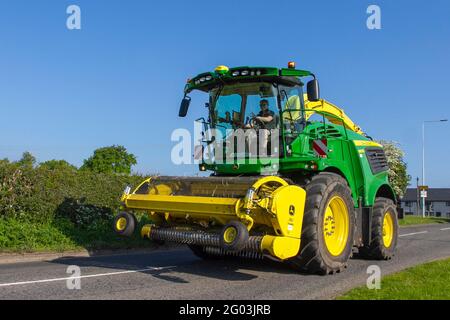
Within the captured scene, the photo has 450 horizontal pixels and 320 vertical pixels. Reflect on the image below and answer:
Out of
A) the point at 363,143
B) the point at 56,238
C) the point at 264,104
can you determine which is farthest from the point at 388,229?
the point at 56,238

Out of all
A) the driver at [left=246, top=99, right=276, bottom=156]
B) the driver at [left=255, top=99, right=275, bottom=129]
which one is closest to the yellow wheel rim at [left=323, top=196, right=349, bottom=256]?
the driver at [left=246, top=99, right=276, bottom=156]

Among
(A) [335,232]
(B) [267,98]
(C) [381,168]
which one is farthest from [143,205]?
(C) [381,168]

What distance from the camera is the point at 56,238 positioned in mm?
12188

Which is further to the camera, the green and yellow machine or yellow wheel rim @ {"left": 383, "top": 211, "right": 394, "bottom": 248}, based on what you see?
yellow wheel rim @ {"left": 383, "top": 211, "right": 394, "bottom": 248}

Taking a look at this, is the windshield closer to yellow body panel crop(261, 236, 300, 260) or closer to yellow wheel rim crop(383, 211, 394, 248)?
yellow body panel crop(261, 236, 300, 260)

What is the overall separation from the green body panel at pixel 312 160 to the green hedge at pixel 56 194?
5.66 m

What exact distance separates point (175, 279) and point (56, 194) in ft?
21.9

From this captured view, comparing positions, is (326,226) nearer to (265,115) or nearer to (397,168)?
(265,115)

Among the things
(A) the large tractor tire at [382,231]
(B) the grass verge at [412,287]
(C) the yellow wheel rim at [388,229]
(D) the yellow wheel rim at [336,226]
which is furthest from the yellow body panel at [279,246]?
(C) the yellow wheel rim at [388,229]

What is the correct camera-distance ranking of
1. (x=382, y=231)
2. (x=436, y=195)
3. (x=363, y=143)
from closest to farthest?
(x=363, y=143) < (x=382, y=231) < (x=436, y=195)

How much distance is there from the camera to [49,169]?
540 inches

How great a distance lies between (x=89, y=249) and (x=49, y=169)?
295cm

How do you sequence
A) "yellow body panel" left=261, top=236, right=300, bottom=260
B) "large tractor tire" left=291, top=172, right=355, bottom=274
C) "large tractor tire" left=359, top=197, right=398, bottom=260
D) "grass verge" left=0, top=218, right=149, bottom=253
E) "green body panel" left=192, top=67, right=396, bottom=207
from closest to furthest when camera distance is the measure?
"yellow body panel" left=261, top=236, right=300, bottom=260, "large tractor tire" left=291, top=172, right=355, bottom=274, "green body panel" left=192, top=67, right=396, bottom=207, "large tractor tire" left=359, top=197, right=398, bottom=260, "grass verge" left=0, top=218, right=149, bottom=253

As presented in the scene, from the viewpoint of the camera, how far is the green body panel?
8547 millimetres
